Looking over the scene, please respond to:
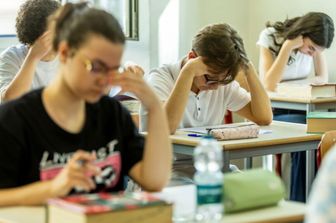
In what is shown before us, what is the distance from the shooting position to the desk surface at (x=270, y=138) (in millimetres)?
3307

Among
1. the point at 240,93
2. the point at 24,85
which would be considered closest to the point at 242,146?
the point at 240,93

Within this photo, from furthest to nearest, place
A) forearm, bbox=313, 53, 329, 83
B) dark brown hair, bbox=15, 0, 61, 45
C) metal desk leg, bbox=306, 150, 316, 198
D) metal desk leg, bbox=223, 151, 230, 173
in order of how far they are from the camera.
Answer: forearm, bbox=313, 53, 329, 83 → metal desk leg, bbox=306, 150, 316, 198 → dark brown hair, bbox=15, 0, 61, 45 → metal desk leg, bbox=223, 151, 230, 173

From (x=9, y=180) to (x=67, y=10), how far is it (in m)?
0.48

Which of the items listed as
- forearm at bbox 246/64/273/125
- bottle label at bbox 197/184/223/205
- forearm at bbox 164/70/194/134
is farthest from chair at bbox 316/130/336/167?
bottle label at bbox 197/184/223/205

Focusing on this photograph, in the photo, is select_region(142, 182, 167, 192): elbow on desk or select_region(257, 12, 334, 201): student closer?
select_region(142, 182, 167, 192): elbow on desk

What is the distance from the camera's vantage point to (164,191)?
2.24 meters

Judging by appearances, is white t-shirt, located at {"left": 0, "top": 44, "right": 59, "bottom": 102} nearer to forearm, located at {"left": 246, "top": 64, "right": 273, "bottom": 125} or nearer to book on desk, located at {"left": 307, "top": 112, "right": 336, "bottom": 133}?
forearm, located at {"left": 246, "top": 64, "right": 273, "bottom": 125}

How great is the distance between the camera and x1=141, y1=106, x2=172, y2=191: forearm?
2207 millimetres

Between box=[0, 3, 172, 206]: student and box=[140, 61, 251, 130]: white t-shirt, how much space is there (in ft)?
4.43

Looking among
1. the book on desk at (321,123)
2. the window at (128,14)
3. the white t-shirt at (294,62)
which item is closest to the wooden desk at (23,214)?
the book on desk at (321,123)

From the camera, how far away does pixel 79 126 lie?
83.8 inches

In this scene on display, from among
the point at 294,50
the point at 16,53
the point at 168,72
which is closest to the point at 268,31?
the point at 294,50

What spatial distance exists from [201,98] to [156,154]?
5.00 feet

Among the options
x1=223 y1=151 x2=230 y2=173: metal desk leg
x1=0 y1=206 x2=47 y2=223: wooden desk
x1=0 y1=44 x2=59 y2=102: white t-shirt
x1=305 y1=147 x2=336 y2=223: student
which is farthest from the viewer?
x1=0 y1=44 x2=59 y2=102: white t-shirt
